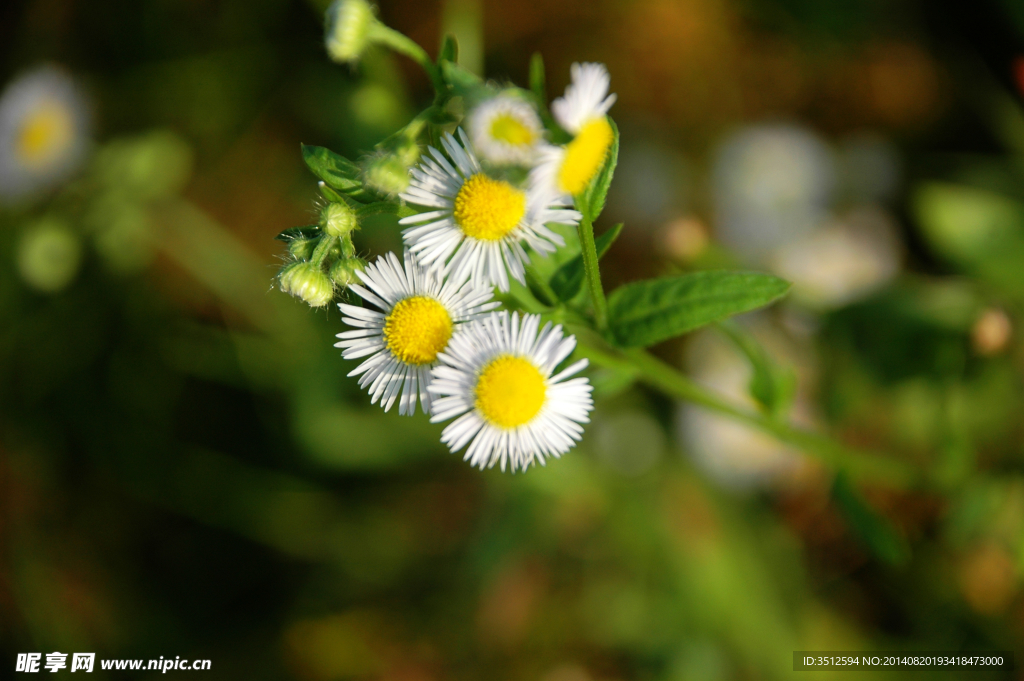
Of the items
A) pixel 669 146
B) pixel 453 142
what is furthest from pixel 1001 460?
pixel 453 142

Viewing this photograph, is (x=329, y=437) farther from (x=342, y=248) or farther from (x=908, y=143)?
(x=908, y=143)

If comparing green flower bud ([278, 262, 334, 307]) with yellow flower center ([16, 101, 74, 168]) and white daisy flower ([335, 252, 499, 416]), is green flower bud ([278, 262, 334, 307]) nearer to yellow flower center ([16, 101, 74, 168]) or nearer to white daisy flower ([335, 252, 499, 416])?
white daisy flower ([335, 252, 499, 416])

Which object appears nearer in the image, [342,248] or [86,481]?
[342,248]

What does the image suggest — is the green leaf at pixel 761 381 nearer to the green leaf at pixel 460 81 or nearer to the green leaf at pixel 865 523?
the green leaf at pixel 865 523

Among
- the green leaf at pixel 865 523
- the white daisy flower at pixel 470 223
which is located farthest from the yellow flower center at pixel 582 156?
the green leaf at pixel 865 523

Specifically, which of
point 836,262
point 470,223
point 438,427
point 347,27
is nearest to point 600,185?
point 470,223

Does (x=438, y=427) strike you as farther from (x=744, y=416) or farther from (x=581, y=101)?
(x=581, y=101)
